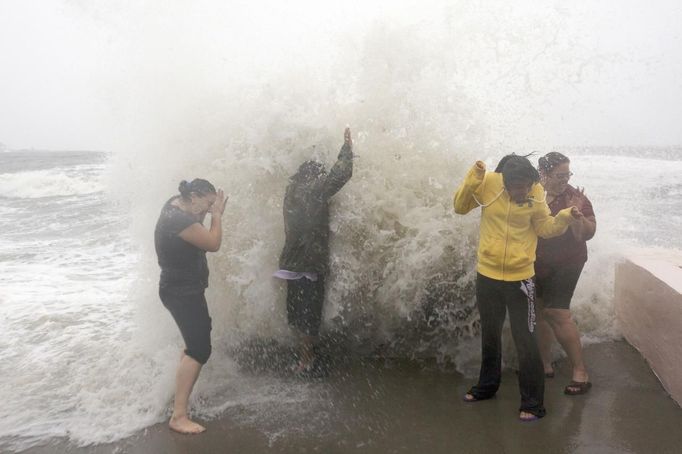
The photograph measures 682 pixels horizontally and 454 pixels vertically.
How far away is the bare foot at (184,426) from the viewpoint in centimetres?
360

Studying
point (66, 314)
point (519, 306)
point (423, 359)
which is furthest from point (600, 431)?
point (66, 314)

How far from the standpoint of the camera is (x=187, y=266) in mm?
3646

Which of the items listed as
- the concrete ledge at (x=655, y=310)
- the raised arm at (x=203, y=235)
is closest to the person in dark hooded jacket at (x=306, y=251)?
the raised arm at (x=203, y=235)

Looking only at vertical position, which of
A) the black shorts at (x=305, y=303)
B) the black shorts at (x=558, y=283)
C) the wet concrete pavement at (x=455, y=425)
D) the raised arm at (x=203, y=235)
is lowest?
the wet concrete pavement at (x=455, y=425)

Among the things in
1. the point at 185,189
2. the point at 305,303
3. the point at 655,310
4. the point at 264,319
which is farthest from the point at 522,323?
the point at 185,189

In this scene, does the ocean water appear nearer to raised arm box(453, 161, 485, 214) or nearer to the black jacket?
the black jacket

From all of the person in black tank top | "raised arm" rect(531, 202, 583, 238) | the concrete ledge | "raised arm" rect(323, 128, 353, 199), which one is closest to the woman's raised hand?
the person in black tank top

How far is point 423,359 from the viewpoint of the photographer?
4.62m

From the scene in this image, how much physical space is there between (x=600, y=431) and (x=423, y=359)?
5.34 ft

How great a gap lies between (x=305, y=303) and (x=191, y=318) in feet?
3.57

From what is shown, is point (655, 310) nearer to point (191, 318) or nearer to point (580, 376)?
point (580, 376)

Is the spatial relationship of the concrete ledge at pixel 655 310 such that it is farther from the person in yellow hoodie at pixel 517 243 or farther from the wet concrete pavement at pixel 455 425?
the person in yellow hoodie at pixel 517 243

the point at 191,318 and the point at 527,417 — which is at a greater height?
the point at 191,318

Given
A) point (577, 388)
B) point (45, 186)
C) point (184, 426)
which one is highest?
point (577, 388)
